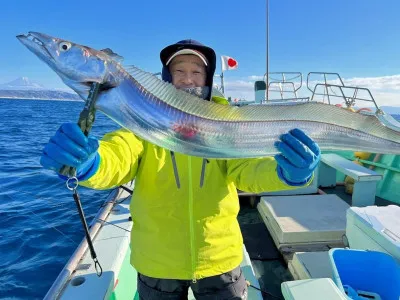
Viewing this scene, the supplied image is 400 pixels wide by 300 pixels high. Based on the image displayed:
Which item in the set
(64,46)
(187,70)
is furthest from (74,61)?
(187,70)

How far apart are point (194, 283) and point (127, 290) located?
5.44 feet

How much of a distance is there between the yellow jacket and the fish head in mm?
616

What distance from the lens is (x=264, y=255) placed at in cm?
506

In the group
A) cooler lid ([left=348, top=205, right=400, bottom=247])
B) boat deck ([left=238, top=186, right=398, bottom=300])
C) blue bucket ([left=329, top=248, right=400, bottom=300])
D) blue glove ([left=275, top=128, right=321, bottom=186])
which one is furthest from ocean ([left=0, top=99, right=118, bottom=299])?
cooler lid ([left=348, top=205, right=400, bottom=247])

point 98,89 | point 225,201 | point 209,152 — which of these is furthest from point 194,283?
point 98,89

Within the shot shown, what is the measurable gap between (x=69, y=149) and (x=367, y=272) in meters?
3.23

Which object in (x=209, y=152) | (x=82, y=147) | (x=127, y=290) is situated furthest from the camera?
(x=127, y=290)

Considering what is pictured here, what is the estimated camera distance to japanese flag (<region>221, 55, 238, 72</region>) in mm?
12492

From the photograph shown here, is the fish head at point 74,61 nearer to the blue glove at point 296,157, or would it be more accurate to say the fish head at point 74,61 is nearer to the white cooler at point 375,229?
the blue glove at point 296,157

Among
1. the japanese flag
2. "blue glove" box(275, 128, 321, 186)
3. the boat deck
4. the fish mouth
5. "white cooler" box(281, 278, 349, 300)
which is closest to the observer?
the fish mouth

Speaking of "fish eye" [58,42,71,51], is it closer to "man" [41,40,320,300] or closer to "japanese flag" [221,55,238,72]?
"man" [41,40,320,300]

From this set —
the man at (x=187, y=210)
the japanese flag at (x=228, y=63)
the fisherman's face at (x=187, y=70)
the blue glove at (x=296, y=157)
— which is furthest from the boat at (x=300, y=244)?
the japanese flag at (x=228, y=63)

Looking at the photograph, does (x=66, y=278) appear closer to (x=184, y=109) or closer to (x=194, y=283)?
(x=194, y=283)

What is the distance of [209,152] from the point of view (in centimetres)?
190
